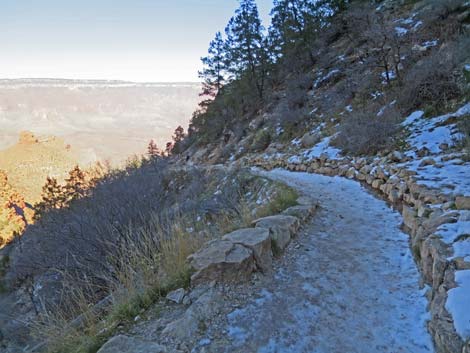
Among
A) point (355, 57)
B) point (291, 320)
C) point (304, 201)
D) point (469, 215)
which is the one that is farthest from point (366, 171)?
point (355, 57)

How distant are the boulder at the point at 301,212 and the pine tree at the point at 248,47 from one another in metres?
20.7

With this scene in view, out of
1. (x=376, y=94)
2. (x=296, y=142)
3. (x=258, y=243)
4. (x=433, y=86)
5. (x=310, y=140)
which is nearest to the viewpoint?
(x=258, y=243)

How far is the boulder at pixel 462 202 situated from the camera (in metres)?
3.00

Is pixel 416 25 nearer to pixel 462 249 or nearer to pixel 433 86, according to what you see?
pixel 433 86

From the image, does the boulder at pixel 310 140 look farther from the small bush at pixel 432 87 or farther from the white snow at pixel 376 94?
the small bush at pixel 432 87

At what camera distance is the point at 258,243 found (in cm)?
340

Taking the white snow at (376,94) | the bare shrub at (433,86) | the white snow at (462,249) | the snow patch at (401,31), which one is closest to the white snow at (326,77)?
the snow patch at (401,31)

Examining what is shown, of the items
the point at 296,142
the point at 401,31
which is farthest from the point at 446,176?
the point at 401,31

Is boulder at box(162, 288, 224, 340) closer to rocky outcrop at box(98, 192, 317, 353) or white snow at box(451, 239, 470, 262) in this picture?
rocky outcrop at box(98, 192, 317, 353)

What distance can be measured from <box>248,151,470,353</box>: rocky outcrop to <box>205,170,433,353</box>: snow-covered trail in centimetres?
19

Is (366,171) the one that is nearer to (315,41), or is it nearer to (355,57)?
(355,57)

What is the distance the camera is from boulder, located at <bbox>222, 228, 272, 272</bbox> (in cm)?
332

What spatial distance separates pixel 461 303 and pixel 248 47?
83.5 ft

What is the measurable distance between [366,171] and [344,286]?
4.39 m
